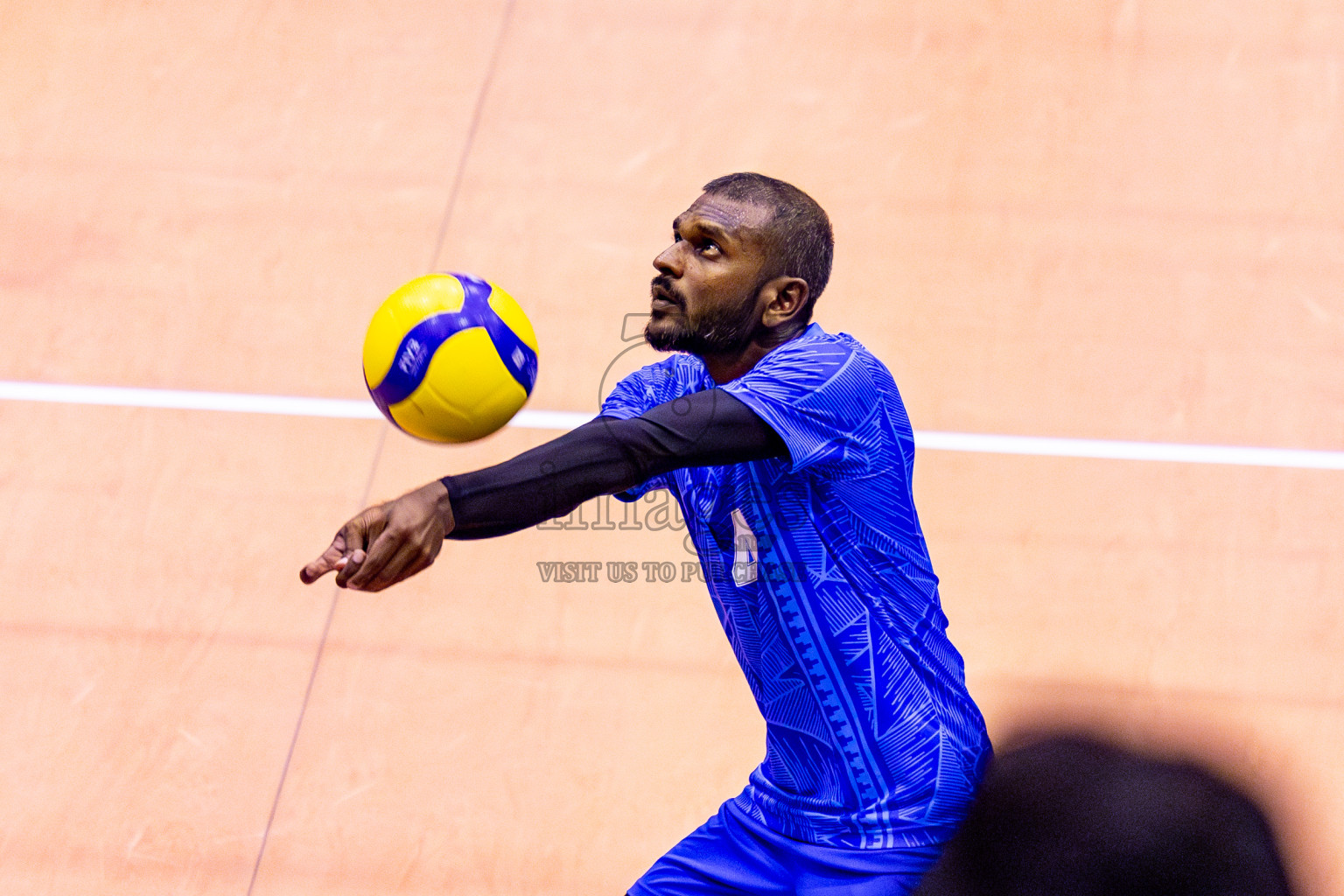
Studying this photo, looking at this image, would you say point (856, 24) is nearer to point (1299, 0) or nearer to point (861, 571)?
point (1299, 0)

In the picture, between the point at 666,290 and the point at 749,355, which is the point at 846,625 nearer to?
the point at 749,355

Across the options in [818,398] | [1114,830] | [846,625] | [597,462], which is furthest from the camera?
[846,625]

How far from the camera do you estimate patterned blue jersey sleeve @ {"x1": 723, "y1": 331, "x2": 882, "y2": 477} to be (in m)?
2.52

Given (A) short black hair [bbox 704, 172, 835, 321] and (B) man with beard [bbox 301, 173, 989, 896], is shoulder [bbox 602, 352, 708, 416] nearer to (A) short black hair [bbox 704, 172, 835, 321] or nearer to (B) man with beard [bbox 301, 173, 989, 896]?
(B) man with beard [bbox 301, 173, 989, 896]

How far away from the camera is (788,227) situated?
2928 mm

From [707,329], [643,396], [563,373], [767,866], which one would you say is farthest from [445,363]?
[563,373]

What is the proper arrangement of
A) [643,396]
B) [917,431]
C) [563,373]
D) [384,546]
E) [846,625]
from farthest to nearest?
[563,373] → [917,431] → [643,396] → [846,625] → [384,546]

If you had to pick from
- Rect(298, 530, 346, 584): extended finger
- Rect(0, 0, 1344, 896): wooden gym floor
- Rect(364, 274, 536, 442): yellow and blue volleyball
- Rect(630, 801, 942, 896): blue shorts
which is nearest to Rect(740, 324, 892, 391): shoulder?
Rect(364, 274, 536, 442): yellow and blue volleyball

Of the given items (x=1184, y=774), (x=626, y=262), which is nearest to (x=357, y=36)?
(x=626, y=262)

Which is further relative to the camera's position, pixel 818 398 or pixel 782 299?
pixel 782 299

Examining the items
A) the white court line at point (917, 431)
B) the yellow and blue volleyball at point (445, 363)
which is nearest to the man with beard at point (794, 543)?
the yellow and blue volleyball at point (445, 363)

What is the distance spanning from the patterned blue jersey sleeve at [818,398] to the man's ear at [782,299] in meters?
0.21

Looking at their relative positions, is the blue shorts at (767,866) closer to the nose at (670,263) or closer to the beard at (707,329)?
the beard at (707,329)

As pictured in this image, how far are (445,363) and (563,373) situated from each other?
2833mm
